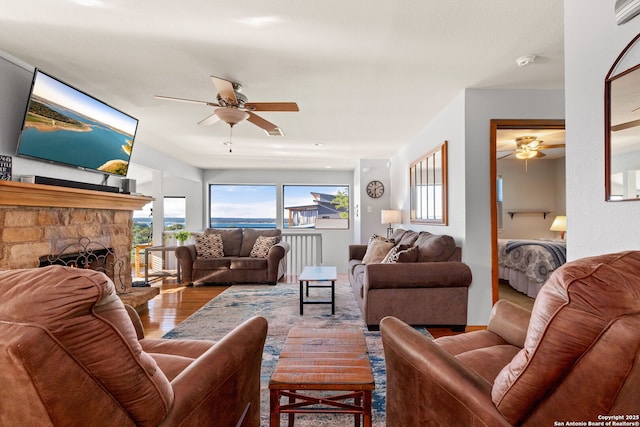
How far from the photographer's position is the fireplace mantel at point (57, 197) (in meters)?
2.38

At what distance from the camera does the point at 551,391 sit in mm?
839

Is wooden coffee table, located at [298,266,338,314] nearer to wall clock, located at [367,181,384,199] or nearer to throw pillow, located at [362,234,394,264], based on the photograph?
throw pillow, located at [362,234,394,264]

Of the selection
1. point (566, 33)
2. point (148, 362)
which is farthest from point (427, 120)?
point (148, 362)

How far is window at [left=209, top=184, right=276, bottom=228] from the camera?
321 inches

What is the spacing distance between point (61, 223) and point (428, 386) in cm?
336

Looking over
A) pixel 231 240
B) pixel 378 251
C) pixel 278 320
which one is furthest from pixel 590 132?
pixel 231 240

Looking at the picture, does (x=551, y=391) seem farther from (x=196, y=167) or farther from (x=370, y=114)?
(x=196, y=167)

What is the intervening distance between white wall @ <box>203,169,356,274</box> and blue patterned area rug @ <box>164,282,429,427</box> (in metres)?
2.69

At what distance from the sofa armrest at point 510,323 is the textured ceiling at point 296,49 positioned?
174 cm

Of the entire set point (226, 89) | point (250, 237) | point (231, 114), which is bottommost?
point (250, 237)

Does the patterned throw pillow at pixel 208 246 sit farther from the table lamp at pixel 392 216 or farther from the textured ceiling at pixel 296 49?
the table lamp at pixel 392 216

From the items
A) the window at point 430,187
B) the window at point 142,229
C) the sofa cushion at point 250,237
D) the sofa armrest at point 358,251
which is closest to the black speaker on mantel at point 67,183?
the sofa cushion at point 250,237

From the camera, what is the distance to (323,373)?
1.38 metres

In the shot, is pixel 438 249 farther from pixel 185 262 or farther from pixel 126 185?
pixel 185 262
